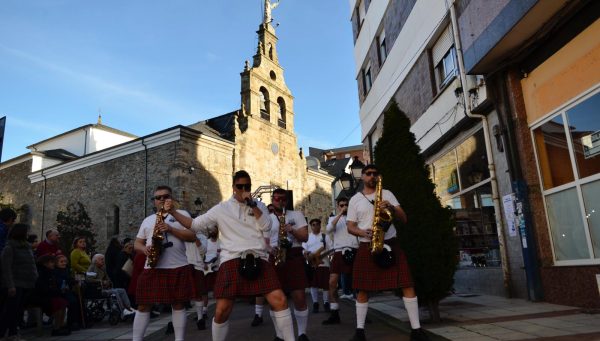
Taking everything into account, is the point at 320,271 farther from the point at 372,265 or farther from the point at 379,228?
the point at 379,228

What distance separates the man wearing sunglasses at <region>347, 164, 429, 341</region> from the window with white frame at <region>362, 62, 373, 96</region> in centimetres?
1273

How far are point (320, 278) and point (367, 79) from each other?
11214 mm

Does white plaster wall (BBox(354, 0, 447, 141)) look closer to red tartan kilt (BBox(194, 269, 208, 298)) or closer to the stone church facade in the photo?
red tartan kilt (BBox(194, 269, 208, 298))

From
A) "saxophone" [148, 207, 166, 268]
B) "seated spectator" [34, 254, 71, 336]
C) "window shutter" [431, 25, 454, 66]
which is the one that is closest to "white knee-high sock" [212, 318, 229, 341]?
"saxophone" [148, 207, 166, 268]

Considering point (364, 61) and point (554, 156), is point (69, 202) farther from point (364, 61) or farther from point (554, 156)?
point (554, 156)

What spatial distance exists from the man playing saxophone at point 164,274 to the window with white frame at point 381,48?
39.5ft

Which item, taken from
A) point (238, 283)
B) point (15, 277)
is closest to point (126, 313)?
point (15, 277)

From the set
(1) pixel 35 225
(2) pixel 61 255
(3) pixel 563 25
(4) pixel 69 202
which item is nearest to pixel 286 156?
(4) pixel 69 202

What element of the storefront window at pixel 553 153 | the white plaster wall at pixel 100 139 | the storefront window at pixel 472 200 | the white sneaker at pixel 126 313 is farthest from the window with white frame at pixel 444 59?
the white plaster wall at pixel 100 139

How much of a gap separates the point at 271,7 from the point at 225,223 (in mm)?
34135

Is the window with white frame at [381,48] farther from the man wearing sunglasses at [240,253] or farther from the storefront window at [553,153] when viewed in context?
the man wearing sunglasses at [240,253]

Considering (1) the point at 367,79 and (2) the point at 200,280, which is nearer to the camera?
(2) the point at 200,280

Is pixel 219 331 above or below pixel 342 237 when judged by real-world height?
below

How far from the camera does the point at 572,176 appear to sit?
6836 millimetres
